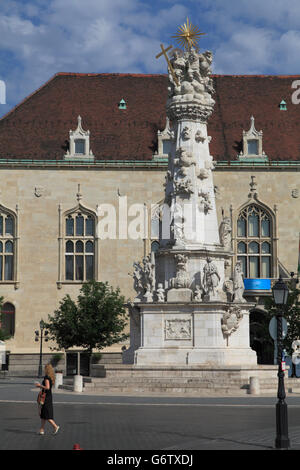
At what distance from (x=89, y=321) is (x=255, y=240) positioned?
50.5ft

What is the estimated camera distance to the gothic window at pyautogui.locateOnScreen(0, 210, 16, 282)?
5944cm

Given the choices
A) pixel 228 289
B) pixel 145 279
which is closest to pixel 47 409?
pixel 145 279

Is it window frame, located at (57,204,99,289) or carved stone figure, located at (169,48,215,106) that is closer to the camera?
carved stone figure, located at (169,48,215,106)

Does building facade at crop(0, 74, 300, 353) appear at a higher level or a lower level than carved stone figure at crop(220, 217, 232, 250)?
higher

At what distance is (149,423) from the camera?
18969 millimetres

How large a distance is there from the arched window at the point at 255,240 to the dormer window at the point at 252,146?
358cm

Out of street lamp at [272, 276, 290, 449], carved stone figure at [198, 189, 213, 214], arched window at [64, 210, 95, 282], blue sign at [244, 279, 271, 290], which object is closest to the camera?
street lamp at [272, 276, 290, 449]

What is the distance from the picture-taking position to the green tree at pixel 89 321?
51.9m

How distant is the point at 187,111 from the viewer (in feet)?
105

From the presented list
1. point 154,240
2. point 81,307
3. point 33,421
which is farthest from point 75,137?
point 33,421

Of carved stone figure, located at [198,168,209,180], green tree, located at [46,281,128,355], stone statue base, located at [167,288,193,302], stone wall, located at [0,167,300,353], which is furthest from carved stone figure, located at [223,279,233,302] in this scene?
stone wall, located at [0,167,300,353]

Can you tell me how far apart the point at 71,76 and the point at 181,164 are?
3714cm

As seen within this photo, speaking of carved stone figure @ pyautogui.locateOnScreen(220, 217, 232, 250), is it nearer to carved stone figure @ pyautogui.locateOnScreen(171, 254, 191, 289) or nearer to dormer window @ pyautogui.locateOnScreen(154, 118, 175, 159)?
carved stone figure @ pyautogui.locateOnScreen(171, 254, 191, 289)

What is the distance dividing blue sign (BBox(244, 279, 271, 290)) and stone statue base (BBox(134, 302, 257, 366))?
28.5m
